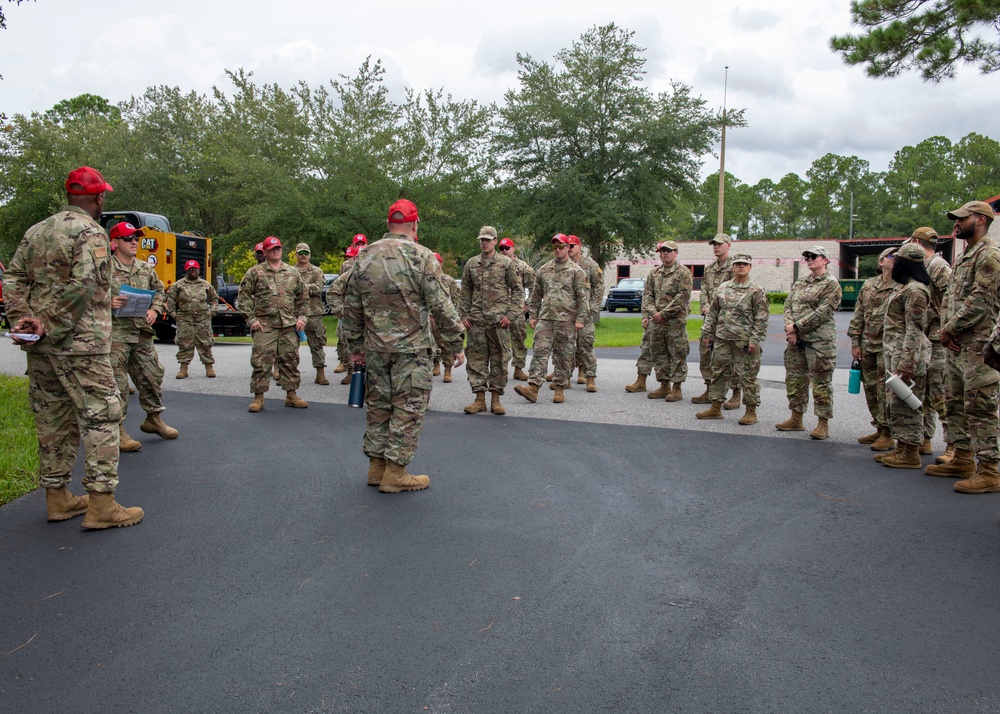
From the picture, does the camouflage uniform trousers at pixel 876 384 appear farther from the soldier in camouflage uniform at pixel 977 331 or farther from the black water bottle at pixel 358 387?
the black water bottle at pixel 358 387

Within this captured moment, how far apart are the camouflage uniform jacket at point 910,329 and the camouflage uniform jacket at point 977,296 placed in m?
0.53

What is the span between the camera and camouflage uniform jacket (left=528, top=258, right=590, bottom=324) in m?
10.8

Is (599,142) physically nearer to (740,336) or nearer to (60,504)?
(740,336)

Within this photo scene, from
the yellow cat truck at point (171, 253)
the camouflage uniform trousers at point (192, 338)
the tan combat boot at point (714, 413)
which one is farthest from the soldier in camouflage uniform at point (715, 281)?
the yellow cat truck at point (171, 253)

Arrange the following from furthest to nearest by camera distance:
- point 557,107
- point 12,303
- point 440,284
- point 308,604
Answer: point 557,107
point 440,284
point 12,303
point 308,604

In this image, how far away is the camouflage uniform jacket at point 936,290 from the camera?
710 centimetres

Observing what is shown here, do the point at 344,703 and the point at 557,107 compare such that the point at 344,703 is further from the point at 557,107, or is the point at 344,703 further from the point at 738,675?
the point at 557,107

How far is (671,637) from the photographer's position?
12.4 feet

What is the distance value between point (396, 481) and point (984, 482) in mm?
4587

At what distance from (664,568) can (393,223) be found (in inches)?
136

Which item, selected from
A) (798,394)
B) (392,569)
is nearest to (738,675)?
(392,569)

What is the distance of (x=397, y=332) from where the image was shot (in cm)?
637

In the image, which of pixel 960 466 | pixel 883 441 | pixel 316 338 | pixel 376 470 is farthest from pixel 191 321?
pixel 960 466

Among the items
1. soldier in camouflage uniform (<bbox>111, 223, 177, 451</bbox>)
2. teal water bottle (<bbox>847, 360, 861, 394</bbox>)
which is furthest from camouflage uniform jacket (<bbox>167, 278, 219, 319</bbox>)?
teal water bottle (<bbox>847, 360, 861, 394</bbox>)
